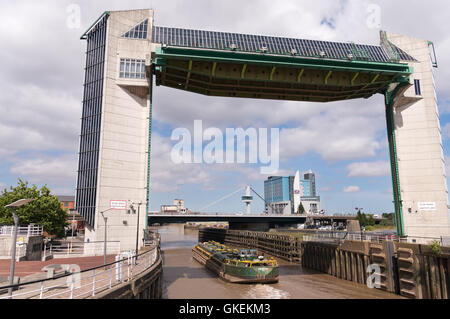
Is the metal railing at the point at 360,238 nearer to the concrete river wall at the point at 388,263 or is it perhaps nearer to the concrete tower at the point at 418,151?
the concrete river wall at the point at 388,263

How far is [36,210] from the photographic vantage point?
121ft

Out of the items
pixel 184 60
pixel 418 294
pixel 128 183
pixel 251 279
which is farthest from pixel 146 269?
pixel 184 60

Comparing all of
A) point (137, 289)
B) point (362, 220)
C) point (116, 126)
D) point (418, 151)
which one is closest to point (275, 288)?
point (137, 289)

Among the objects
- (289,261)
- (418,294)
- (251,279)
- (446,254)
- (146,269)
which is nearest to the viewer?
(146,269)

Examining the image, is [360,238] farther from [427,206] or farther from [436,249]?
[436,249]

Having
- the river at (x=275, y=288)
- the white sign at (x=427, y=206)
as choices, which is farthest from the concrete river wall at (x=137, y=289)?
the white sign at (x=427, y=206)

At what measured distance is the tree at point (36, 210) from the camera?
36750 millimetres

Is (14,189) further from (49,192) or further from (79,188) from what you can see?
(79,188)

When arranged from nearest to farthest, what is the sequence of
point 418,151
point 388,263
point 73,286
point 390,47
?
1. point 73,286
2. point 388,263
3. point 418,151
4. point 390,47

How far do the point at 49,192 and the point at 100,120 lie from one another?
47.8 ft

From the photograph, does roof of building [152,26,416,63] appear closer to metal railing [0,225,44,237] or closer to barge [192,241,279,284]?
barge [192,241,279,284]

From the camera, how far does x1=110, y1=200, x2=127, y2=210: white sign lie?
33.2m

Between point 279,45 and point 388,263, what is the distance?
2663cm

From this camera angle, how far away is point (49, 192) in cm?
4100
